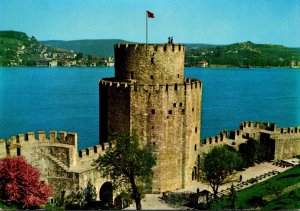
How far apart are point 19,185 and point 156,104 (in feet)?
38.9

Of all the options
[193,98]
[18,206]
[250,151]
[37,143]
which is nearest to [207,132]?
[250,151]

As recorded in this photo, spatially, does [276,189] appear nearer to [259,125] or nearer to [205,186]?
[205,186]

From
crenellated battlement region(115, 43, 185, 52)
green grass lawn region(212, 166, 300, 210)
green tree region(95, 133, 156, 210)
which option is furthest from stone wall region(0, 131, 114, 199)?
green grass lawn region(212, 166, 300, 210)

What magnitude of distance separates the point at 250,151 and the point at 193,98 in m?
10.8

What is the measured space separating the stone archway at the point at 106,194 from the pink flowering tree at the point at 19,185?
6.40 m

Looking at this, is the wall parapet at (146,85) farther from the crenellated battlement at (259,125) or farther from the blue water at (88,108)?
the blue water at (88,108)

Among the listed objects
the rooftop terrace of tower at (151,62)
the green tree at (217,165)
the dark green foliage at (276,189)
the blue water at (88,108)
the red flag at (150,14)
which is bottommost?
the blue water at (88,108)

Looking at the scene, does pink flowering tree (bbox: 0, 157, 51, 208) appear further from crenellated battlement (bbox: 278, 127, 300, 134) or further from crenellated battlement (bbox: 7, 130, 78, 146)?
crenellated battlement (bbox: 278, 127, 300, 134)

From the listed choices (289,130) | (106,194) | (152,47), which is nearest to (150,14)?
(152,47)

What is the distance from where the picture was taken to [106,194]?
30.3 m

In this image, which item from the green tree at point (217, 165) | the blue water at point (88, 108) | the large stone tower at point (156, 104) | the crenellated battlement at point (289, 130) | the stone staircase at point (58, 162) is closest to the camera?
the stone staircase at point (58, 162)

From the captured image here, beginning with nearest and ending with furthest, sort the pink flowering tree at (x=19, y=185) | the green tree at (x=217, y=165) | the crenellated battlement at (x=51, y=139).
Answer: the pink flowering tree at (x=19, y=185) < the crenellated battlement at (x=51, y=139) < the green tree at (x=217, y=165)

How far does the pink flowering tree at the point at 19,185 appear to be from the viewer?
73.9 feet

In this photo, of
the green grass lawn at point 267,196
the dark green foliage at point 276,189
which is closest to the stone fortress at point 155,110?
the green grass lawn at point 267,196
